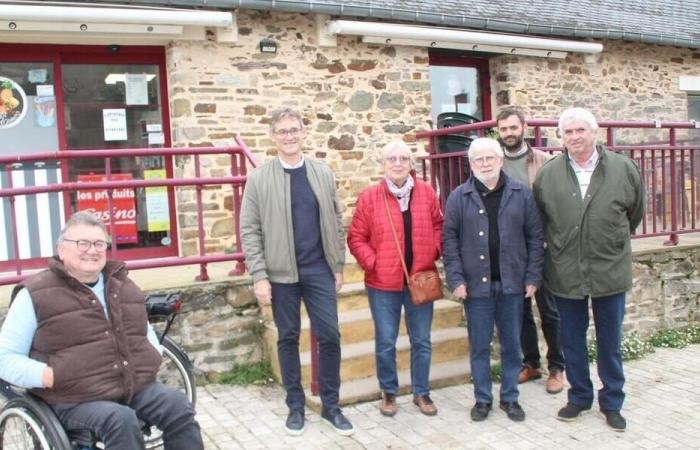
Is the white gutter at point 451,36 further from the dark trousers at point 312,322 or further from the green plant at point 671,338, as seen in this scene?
the dark trousers at point 312,322

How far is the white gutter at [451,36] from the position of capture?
7.09m

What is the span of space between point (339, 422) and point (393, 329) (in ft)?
2.08

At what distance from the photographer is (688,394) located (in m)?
4.65

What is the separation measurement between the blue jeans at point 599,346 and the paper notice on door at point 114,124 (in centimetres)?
467

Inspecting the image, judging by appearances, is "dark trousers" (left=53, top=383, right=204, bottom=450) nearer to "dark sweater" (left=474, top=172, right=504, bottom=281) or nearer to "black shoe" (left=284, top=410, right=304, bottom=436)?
→ "black shoe" (left=284, top=410, right=304, bottom=436)

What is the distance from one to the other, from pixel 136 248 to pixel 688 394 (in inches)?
197

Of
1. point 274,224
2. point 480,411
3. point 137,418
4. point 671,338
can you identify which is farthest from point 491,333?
point 671,338

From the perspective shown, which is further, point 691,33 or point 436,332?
point 691,33

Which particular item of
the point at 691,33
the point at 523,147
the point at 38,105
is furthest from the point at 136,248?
the point at 691,33

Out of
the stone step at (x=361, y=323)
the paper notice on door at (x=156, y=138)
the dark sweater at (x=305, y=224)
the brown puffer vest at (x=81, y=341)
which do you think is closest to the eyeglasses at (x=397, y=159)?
the dark sweater at (x=305, y=224)

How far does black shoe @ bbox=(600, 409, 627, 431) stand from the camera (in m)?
3.95

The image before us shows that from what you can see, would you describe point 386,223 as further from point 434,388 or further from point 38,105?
point 38,105

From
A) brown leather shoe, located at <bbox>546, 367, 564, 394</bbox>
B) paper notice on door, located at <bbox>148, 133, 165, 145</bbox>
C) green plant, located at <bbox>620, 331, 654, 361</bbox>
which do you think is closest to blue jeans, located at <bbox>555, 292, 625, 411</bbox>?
brown leather shoe, located at <bbox>546, 367, 564, 394</bbox>

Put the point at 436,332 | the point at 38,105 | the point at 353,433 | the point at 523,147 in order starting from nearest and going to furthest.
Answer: the point at 353,433
the point at 523,147
the point at 436,332
the point at 38,105
